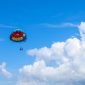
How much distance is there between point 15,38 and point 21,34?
15.3 ft

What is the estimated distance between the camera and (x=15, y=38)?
185m

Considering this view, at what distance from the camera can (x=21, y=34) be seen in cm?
18488
